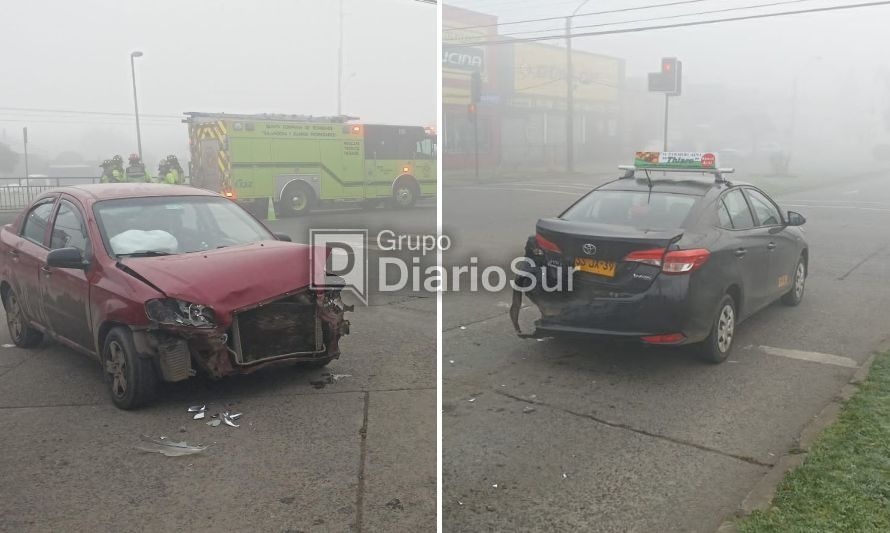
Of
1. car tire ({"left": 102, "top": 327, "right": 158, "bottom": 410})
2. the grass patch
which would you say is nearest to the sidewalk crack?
the grass patch

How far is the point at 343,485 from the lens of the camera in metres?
3.16

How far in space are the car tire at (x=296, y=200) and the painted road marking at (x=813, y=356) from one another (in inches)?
188

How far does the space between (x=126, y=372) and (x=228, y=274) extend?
800mm

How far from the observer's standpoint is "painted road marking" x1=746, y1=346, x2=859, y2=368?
16.1 feet

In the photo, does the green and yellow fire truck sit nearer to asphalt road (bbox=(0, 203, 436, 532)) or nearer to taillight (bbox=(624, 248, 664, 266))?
asphalt road (bbox=(0, 203, 436, 532))

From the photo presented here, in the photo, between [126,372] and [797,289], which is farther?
[797,289]

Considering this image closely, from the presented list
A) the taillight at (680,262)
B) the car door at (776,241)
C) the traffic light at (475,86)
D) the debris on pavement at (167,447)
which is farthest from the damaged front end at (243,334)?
the car door at (776,241)

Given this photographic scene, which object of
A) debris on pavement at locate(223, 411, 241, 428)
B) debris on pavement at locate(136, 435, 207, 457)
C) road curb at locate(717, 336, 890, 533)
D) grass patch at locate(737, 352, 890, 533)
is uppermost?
grass patch at locate(737, 352, 890, 533)

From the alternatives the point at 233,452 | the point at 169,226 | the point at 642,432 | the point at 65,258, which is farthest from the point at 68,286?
the point at 642,432

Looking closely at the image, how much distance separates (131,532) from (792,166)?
32.5ft

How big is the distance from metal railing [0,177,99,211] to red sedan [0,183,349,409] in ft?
1.46

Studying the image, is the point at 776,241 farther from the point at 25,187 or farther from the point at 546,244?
the point at 25,187

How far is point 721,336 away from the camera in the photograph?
16.0 feet

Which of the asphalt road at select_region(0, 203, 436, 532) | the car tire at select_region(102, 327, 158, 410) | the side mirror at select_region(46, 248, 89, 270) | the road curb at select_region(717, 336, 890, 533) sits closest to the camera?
the road curb at select_region(717, 336, 890, 533)
